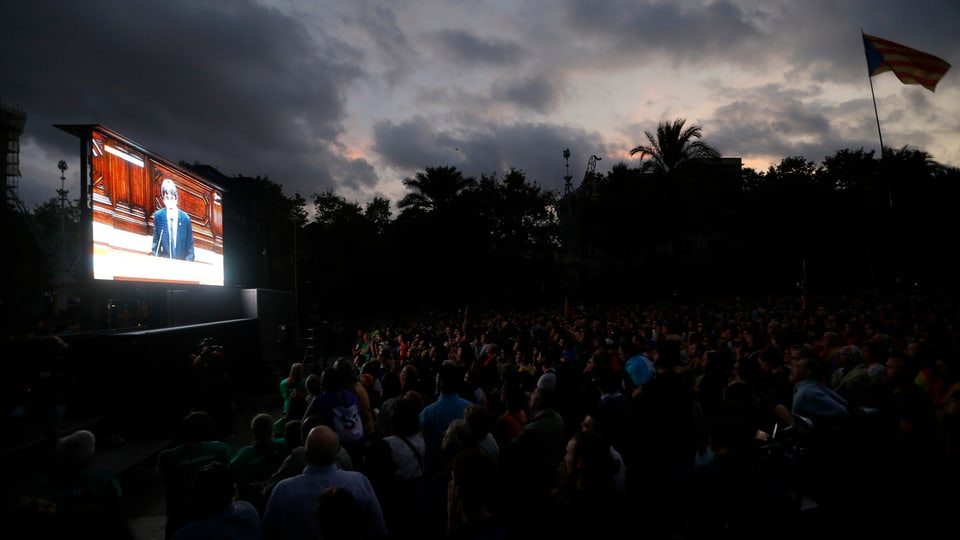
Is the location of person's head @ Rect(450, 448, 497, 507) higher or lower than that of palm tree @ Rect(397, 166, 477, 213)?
lower

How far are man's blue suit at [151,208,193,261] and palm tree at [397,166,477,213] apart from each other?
21.3 meters

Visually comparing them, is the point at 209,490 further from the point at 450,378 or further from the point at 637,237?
the point at 637,237

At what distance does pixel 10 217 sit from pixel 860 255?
5239cm

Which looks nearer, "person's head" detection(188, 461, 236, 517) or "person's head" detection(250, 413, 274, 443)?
"person's head" detection(188, 461, 236, 517)

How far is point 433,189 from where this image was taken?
34.1 m

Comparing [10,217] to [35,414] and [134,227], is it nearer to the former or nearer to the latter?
[134,227]

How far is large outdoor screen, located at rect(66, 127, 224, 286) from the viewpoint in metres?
9.54

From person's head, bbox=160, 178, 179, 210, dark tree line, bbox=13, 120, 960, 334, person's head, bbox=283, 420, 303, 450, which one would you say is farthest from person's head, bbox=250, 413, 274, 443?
dark tree line, bbox=13, 120, 960, 334

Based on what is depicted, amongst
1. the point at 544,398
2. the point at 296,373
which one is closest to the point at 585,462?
the point at 544,398

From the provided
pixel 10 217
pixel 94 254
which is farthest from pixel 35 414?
pixel 10 217

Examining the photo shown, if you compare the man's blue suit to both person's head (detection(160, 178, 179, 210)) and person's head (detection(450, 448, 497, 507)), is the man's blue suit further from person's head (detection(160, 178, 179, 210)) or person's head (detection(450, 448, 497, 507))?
person's head (detection(450, 448, 497, 507))

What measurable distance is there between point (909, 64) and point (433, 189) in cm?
2502

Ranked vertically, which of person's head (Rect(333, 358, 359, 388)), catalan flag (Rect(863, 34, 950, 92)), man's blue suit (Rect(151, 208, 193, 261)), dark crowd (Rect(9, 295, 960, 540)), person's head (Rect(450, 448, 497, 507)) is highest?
catalan flag (Rect(863, 34, 950, 92))

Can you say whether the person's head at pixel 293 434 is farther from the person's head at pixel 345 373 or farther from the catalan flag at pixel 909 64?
the catalan flag at pixel 909 64
